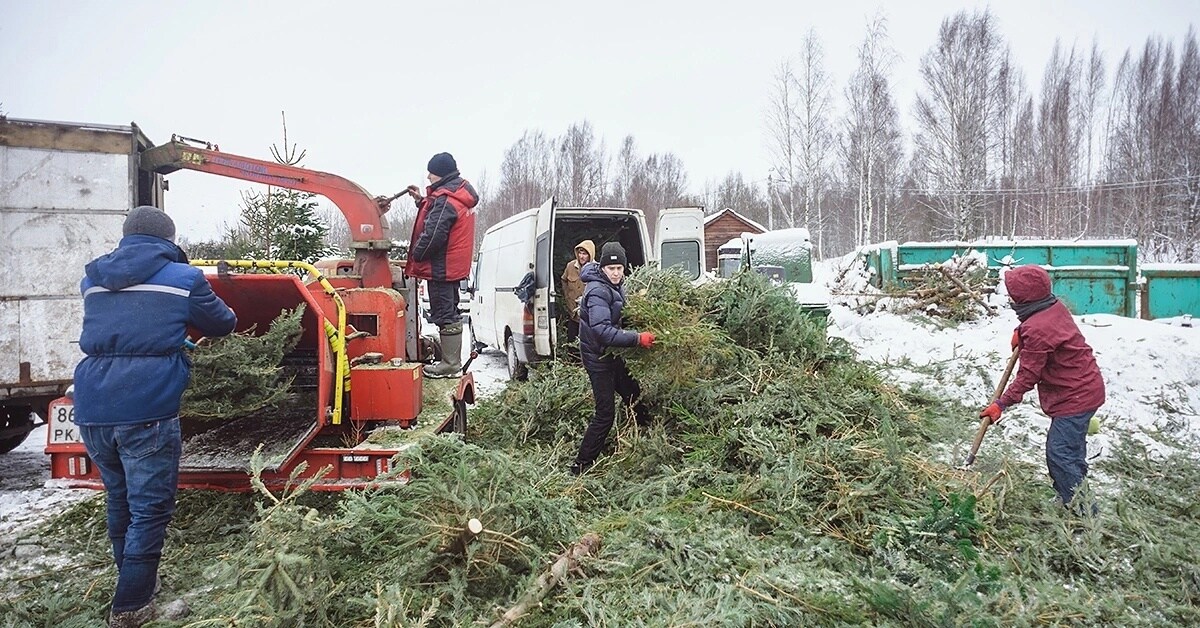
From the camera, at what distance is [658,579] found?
10.8 ft

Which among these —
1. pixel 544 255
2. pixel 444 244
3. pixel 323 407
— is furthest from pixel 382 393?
pixel 544 255

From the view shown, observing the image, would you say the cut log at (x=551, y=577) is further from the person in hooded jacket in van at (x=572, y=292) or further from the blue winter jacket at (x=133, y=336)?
the person in hooded jacket in van at (x=572, y=292)

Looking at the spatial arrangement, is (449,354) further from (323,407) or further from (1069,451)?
(1069,451)

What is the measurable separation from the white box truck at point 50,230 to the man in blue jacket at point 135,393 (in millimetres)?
2623

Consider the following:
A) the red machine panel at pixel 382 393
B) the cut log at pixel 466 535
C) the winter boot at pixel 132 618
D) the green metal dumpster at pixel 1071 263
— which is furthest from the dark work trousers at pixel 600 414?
the green metal dumpster at pixel 1071 263

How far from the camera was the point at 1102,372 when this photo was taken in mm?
7289

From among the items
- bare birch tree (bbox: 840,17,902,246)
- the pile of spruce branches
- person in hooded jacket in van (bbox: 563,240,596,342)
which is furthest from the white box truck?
bare birch tree (bbox: 840,17,902,246)

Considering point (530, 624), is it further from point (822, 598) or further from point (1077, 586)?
point (1077, 586)

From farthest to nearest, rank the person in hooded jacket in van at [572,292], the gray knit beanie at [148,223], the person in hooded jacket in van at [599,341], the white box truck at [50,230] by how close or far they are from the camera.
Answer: the person in hooded jacket in van at [572,292], the white box truck at [50,230], the person in hooded jacket in van at [599,341], the gray knit beanie at [148,223]

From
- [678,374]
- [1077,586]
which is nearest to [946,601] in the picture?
[1077,586]

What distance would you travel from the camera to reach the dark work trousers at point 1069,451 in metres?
4.21

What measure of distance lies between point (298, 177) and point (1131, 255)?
12.2m

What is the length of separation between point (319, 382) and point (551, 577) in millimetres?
2089

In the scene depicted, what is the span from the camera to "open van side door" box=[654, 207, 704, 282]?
32.9 feet
